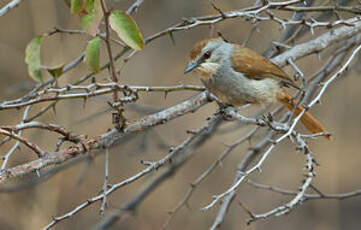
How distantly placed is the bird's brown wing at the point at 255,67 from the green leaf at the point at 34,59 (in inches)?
75.0

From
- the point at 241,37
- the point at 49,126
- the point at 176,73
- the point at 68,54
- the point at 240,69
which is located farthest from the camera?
the point at 176,73

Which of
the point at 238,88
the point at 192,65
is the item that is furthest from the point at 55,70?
the point at 238,88

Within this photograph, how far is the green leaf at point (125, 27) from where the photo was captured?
302 cm

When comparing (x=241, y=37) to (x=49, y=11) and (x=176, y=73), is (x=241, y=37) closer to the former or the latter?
(x=176, y=73)

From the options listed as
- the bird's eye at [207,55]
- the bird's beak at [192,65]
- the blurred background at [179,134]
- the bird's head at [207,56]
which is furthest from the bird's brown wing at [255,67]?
the blurred background at [179,134]

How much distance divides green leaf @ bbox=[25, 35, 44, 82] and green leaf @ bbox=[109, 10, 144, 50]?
0.89 meters

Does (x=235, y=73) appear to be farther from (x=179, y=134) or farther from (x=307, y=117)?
(x=179, y=134)

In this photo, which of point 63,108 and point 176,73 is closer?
point 63,108

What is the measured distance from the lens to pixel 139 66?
1009 cm

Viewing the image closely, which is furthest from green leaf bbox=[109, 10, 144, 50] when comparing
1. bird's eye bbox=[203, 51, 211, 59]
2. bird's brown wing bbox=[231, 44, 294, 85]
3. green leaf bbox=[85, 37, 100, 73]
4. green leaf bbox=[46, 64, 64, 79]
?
bird's brown wing bbox=[231, 44, 294, 85]

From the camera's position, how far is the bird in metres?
4.73

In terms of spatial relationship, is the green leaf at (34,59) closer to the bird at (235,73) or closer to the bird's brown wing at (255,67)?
the bird at (235,73)

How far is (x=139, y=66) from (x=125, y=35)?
7.07 m

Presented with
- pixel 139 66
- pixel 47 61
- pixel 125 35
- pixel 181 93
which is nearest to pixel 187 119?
pixel 181 93
